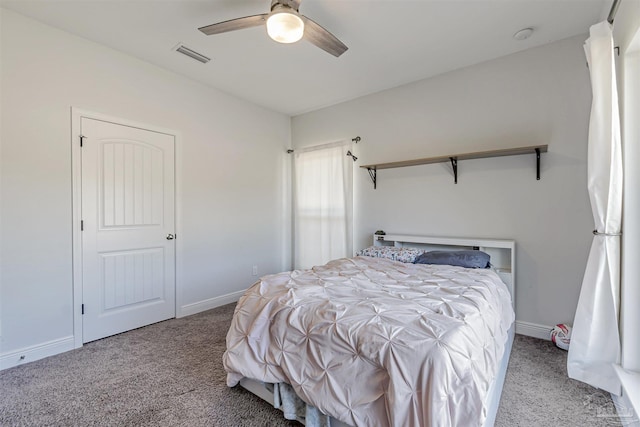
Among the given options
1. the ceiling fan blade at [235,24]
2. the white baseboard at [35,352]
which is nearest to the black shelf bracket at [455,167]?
the ceiling fan blade at [235,24]

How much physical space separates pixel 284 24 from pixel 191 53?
154cm

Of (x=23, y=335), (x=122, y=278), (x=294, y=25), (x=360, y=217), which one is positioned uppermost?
(x=294, y=25)

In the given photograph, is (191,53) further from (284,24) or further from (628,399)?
(628,399)

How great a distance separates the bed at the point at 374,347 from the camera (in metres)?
1.11

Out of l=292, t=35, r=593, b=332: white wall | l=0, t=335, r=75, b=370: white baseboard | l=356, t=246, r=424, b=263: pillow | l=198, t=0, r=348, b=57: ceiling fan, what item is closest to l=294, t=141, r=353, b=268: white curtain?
l=292, t=35, r=593, b=332: white wall

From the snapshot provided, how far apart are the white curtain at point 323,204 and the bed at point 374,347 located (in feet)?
6.32

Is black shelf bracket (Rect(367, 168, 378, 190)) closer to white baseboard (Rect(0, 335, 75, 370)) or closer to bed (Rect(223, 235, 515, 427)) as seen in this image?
bed (Rect(223, 235, 515, 427))

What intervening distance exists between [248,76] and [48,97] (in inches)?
71.1

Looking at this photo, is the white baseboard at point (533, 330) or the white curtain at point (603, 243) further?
the white baseboard at point (533, 330)

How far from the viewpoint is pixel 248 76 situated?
3344 millimetres

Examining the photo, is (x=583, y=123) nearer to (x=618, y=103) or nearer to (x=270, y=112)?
(x=618, y=103)

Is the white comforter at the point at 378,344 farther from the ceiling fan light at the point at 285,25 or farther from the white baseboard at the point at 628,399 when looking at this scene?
the ceiling fan light at the point at 285,25

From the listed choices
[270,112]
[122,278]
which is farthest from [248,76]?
[122,278]

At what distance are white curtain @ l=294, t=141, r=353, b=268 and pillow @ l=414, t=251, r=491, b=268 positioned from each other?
1.32 meters
